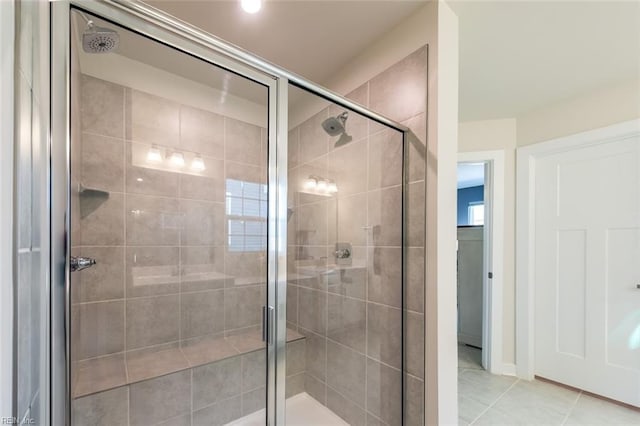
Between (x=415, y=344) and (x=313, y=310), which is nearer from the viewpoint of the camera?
(x=415, y=344)

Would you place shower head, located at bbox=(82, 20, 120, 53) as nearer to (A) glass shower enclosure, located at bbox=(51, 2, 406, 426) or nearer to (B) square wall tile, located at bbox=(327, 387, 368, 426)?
(A) glass shower enclosure, located at bbox=(51, 2, 406, 426)

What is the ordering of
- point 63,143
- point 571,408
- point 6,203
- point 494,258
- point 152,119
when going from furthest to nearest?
point 494,258 → point 571,408 → point 152,119 → point 63,143 → point 6,203

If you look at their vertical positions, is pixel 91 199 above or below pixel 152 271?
above

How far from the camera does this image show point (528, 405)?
7.28ft

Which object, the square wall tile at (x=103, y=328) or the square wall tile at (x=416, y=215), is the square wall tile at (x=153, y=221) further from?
the square wall tile at (x=416, y=215)

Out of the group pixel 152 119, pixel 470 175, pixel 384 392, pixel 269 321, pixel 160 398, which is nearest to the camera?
pixel 269 321

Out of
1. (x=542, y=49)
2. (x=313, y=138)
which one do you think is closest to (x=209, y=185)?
(x=313, y=138)

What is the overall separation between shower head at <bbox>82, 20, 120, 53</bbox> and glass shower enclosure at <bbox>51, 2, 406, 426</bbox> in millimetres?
25

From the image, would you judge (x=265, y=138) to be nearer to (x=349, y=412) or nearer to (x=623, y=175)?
(x=349, y=412)

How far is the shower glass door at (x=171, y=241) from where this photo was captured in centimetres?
147

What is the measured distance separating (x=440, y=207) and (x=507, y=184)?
6.22ft

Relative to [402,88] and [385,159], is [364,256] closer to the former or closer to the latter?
[385,159]

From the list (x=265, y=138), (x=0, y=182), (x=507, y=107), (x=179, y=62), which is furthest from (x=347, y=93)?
(x=0, y=182)

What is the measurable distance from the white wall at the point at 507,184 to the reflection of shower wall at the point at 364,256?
171cm
